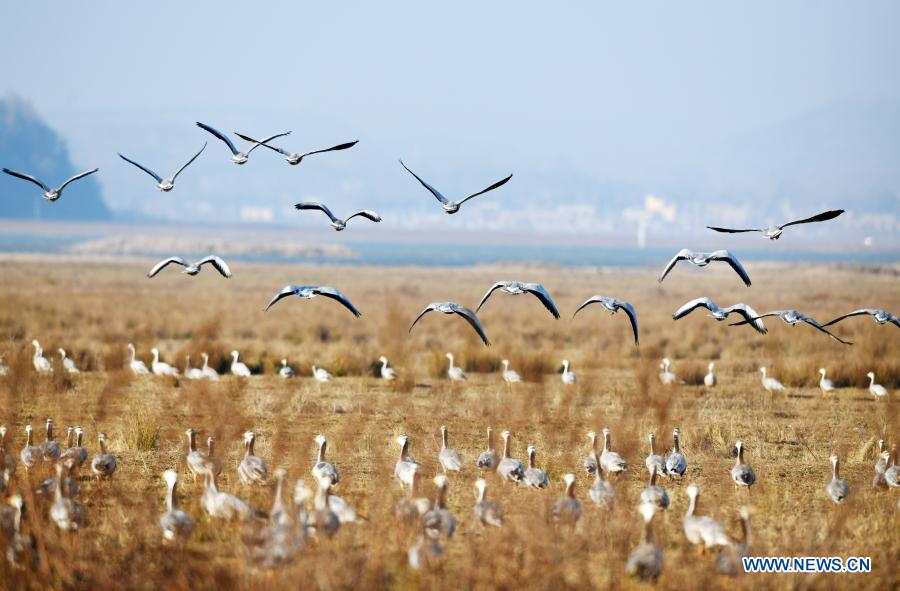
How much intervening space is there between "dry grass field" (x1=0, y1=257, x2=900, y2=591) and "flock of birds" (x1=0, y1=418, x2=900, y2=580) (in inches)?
6.1

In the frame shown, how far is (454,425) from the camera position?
60.5 feet

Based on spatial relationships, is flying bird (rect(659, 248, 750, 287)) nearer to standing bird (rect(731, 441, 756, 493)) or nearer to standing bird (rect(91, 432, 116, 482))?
standing bird (rect(731, 441, 756, 493))

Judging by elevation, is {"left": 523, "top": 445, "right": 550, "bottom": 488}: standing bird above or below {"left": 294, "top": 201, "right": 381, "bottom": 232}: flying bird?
below

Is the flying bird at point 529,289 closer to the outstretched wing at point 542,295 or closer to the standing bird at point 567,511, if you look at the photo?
the outstretched wing at point 542,295

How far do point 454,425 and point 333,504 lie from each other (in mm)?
7727

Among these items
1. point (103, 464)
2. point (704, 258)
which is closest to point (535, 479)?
point (704, 258)

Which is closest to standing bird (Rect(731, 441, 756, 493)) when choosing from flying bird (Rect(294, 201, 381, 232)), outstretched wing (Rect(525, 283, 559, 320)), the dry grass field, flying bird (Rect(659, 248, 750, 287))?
the dry grass field

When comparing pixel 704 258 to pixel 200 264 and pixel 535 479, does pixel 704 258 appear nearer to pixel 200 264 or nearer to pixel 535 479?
pixel 535 479

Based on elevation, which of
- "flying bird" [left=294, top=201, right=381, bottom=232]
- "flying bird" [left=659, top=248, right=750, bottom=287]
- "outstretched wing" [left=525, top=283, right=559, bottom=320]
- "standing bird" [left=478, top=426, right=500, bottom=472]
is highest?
"flying bird" [left=294, top=201, right=381, bottom=232]

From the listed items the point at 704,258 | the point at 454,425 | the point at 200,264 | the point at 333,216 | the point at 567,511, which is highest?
the point at 333,216

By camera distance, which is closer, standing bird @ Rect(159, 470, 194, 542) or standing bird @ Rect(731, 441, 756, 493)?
standing bird @ Rect(159, 470, 194, 542)

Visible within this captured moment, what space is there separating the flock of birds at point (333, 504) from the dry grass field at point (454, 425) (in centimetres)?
16

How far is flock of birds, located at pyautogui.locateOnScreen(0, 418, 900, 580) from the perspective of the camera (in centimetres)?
955

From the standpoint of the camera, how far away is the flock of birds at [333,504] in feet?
31.3
